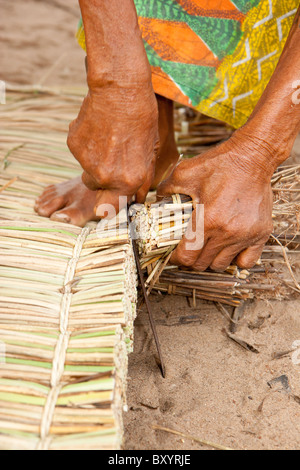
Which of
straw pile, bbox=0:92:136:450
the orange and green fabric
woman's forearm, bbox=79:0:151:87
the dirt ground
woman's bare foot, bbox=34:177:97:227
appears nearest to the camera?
straw pile, bbox=0:92:136:450

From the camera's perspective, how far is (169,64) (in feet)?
5.11

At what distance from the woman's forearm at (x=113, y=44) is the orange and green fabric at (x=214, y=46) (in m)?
0.33

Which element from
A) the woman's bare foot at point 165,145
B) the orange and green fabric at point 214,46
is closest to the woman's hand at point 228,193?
the orange and green fabric at point 214,46

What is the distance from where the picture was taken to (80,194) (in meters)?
1.73

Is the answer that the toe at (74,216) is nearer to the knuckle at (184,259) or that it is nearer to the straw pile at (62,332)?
the straw pile at (62,332)

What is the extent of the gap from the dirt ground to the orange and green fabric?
1.96 ft

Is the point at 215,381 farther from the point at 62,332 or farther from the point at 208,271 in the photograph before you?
the point at 62,332

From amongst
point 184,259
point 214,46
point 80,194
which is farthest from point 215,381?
point 214,46

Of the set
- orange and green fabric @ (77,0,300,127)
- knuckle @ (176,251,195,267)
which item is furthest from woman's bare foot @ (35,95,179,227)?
knuckle @ (176,251,195,267)

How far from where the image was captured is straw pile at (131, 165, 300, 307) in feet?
4.12

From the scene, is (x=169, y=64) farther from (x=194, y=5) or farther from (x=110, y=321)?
(x=110, y=321)

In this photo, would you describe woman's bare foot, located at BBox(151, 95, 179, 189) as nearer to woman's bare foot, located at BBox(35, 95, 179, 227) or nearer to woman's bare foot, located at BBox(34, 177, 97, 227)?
woman's bare foot, located at BBox(35, 95, 179, 227)
